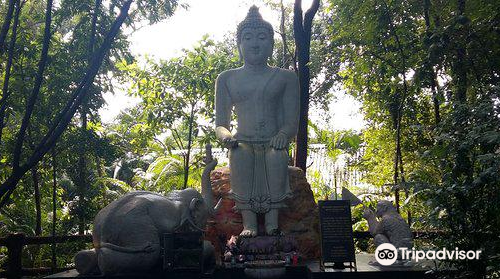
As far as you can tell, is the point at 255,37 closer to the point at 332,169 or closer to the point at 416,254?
the point at 416,254

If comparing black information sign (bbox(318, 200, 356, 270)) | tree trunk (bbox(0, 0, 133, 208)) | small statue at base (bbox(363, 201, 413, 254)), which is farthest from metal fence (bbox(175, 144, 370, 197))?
tree trunk (bbox(0, 0, 133, 208))

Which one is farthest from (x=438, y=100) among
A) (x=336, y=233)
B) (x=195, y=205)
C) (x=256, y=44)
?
(x=195, y=205)

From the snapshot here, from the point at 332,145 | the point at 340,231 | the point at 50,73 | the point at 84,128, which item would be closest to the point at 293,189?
the point at 340,231

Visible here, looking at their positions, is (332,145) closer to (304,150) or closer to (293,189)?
(304,150)

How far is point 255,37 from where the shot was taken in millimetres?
7477

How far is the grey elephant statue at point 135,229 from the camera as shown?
552 centimetres

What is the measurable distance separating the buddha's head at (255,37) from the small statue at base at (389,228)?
2946mm

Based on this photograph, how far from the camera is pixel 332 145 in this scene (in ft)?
52.5

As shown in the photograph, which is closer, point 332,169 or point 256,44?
point 256,44

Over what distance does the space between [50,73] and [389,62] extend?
6.13 metres

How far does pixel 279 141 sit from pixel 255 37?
5.75 ft

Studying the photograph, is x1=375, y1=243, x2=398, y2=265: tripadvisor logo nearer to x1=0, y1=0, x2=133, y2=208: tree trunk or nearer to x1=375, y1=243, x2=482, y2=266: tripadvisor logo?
x1=375, y1=243, x2=482, y2=266: tripadvisor logo

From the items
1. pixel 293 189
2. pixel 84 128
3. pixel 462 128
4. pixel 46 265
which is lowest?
pixel 46 265

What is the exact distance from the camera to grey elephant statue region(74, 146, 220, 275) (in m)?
5.52
